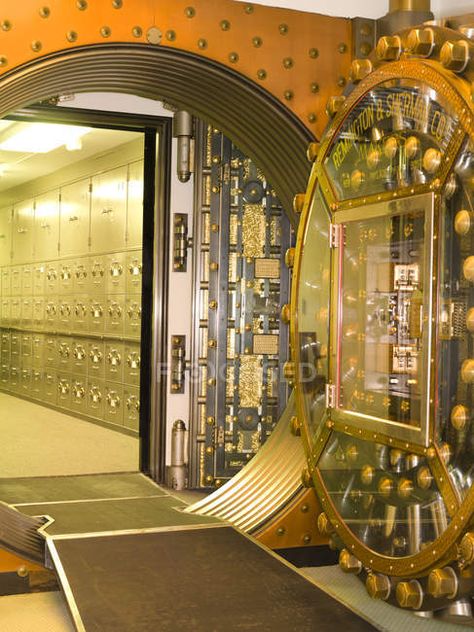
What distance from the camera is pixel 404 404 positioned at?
2654 mm

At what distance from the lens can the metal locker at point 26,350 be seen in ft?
34.6

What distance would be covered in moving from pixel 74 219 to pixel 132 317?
2.13 m

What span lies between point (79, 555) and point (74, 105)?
10.2 ft

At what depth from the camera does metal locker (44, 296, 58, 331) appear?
966 centimetres

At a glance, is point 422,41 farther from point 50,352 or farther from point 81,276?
point 50,352

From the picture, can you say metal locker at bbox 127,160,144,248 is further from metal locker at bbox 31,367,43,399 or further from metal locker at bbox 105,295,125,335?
metal locker at bbox 31,367,43,399

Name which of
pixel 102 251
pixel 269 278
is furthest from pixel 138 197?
pixel 269 278

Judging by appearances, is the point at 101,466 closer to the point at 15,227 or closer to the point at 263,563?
the point at 263,563

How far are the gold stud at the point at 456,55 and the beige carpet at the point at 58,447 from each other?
4329 mm

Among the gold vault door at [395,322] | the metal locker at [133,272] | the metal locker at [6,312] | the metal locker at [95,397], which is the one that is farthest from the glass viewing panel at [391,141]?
the metal locker at [6,312]

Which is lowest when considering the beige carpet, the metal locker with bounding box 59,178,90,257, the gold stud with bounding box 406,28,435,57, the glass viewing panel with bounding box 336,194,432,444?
the beige carpet

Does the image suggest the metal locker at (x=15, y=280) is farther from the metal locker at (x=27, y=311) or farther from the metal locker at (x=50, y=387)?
the metal locker at (x=50, y=387)

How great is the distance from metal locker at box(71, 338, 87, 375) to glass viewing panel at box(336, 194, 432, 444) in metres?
5.99

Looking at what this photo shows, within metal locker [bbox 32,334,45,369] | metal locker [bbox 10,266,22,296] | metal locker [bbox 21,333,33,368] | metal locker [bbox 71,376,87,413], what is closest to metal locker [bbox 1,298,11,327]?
metal locker [bbox 10,266,22,296]
